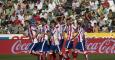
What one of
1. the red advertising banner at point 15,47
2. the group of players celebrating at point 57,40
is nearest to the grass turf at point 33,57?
the red advertising banner at point 15,47

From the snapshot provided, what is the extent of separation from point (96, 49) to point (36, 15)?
4.64 meters

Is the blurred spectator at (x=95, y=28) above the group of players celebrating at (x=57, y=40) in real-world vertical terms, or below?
below

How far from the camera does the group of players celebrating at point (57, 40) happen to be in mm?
17703

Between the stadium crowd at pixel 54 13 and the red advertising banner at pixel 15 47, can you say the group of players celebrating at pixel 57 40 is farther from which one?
the stadium crowd at pixel 54 13

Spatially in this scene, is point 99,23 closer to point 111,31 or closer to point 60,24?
point 111,31

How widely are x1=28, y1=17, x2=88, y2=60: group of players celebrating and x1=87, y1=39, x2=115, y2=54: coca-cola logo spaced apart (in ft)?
19.9

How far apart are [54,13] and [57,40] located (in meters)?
8.56

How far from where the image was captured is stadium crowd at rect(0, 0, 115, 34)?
25.4 meters

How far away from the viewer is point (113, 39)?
2422cm

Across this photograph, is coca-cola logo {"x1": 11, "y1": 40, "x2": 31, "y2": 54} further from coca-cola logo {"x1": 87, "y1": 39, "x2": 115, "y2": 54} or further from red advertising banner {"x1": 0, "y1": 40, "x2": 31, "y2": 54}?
coca-cola logo {"x1": 87, "y1": 39, "x2": 115, "y2": 54}

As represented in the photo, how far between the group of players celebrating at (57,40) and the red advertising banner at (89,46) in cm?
601

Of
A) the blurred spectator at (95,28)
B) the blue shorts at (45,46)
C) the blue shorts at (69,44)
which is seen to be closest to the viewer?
the blue shorts at (45,46)

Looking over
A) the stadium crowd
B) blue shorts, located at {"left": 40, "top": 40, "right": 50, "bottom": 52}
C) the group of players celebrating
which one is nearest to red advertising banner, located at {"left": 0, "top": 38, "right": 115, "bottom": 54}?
the stadium crowd

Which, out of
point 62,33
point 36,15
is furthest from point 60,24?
point 36,15
